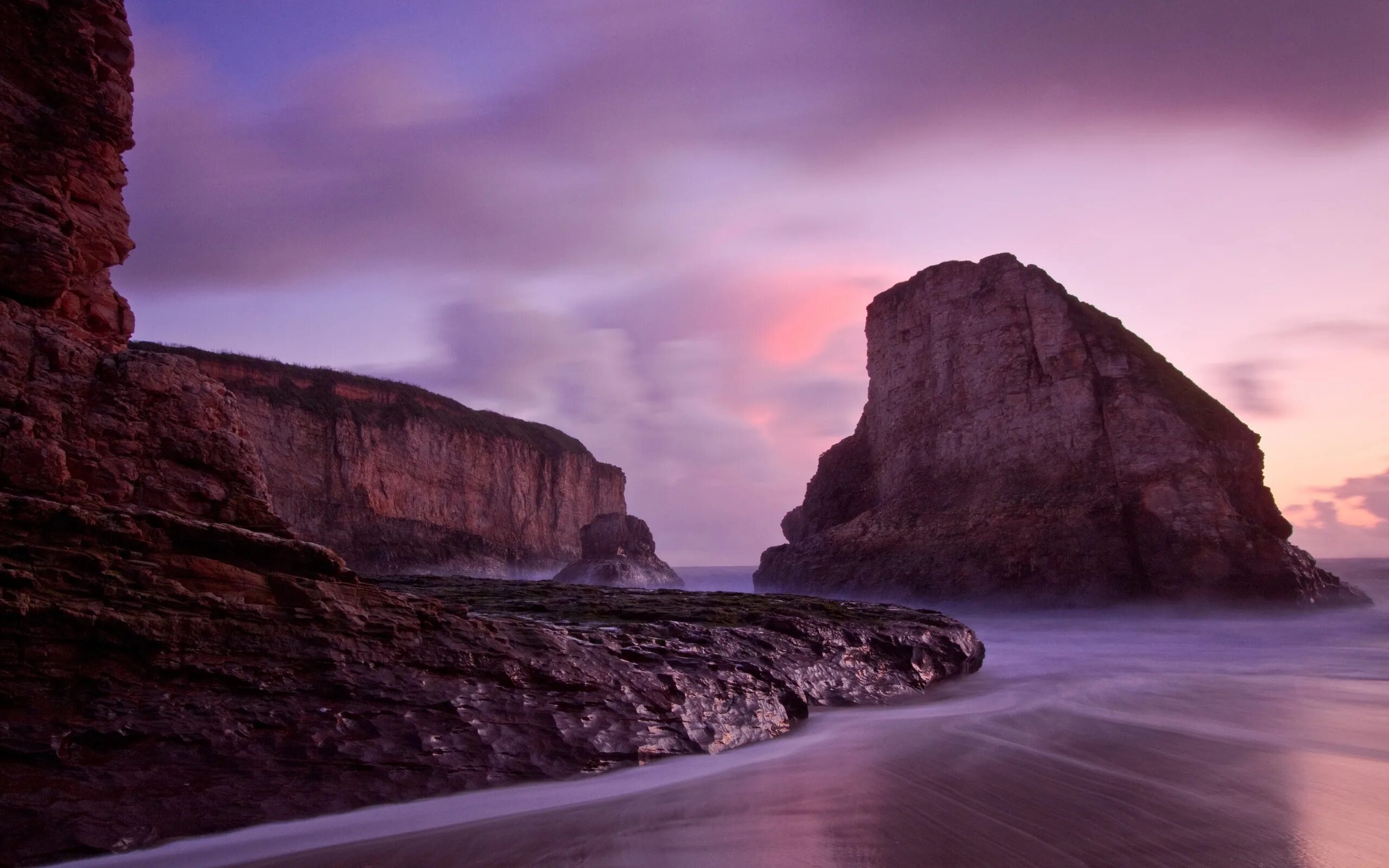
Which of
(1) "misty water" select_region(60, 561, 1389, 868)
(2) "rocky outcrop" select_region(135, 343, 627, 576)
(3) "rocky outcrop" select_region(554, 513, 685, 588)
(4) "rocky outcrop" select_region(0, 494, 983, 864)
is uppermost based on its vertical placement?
(2) "rocky outcrop" select_region(135, 343, 627, 576)

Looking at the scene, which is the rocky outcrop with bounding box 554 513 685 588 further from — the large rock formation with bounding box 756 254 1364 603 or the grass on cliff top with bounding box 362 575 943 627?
the grass on cliff top with bounding box 362 575 943 627

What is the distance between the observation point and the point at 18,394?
435 cm

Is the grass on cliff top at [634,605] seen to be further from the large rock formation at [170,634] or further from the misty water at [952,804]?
the misty water at [952,804]

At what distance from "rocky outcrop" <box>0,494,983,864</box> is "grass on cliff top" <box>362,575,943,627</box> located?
1.59 meters

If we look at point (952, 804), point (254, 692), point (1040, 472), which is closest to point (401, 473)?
point (1040, 472)

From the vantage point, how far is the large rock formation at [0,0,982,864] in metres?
3.59

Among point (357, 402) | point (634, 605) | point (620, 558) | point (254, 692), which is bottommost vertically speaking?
point (254, 692)

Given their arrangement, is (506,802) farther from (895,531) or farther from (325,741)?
(895,531)

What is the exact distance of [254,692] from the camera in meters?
4.05

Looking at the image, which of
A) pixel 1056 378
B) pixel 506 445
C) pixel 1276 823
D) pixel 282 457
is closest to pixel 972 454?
pixel 1056 378

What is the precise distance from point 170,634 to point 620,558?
33838mm

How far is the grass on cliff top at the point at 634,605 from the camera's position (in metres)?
7.59

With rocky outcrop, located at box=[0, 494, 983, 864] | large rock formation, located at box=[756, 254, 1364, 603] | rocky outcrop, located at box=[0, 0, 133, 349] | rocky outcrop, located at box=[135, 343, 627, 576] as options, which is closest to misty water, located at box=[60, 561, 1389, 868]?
rocky outcrop, located at box=[0, 494, 983, 864]

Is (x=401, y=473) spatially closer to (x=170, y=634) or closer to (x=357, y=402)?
(x=357, y=402)
